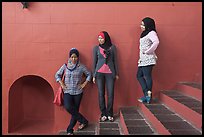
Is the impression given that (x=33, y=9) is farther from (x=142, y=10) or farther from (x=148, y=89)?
(x=148, y=89)

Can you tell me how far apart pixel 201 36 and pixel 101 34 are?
76.8 inches

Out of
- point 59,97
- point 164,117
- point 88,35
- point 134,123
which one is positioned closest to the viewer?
point 164,117

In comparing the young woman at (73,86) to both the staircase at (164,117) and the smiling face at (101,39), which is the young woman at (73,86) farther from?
the smiling face at (101,39)

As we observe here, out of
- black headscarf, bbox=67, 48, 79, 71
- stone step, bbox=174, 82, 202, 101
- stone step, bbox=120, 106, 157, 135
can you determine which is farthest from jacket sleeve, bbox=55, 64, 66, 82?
stone step, bbox=174, 82, 202, 101

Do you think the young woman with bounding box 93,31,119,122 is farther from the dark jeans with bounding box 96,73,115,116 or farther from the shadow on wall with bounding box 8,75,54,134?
the shadow on wall with bounding box 8,75,54,134

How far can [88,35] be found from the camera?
4363mm

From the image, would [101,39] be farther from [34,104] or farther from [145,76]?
[34,104]

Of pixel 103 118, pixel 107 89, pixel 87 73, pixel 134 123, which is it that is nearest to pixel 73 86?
pixel 87 73

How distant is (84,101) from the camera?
14.5 ft

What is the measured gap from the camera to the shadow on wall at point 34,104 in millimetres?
4713

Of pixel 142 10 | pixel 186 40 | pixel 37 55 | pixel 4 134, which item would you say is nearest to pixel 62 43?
pixel 37 55

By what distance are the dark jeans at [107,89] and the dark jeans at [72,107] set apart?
0.36 metres

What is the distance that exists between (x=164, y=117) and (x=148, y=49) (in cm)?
117

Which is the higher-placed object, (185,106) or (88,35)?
(88,35)
